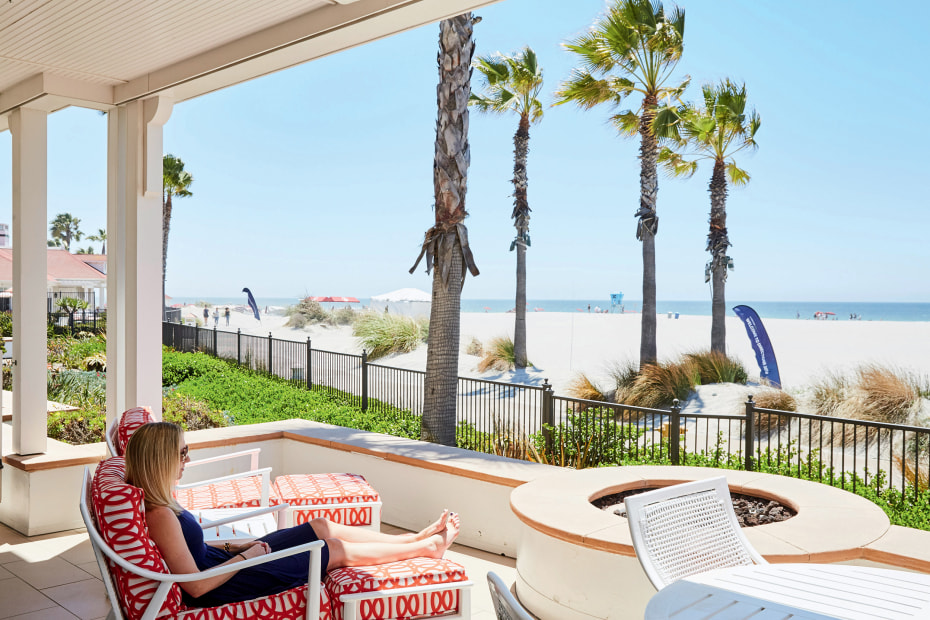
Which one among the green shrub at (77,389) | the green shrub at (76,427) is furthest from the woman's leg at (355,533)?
the green shrub at (77,389)

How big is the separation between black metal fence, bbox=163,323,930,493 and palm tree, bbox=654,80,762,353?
4.82 meters

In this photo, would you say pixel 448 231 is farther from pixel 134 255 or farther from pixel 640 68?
pixel 640 68


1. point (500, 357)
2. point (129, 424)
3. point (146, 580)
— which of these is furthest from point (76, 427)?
point (500, 357)

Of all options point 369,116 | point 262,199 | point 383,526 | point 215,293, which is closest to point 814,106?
point 369,116

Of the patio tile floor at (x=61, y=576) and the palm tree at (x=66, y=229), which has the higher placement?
the palm tree at (x=66, y=229)

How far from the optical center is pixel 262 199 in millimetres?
62844

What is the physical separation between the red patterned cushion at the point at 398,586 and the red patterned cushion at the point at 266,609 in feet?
0.59

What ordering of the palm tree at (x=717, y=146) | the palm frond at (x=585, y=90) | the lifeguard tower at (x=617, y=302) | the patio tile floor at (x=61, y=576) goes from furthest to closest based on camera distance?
the lifeguard tower at (x=617, y=302) < the palm tree at (x=717, y=146) < the palm frond at (x=585, y=90) < the patio tile floor at (x=61, y=576)

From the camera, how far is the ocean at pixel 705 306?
5966 centimetres

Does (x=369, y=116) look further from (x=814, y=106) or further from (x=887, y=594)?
(x=887, y=594)

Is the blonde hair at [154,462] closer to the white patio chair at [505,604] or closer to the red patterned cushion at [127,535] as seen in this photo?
the red patterned cushion at [127,535]

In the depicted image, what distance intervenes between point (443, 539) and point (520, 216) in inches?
656

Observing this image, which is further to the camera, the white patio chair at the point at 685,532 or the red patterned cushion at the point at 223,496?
the red patterned cushion at the point at 223,496

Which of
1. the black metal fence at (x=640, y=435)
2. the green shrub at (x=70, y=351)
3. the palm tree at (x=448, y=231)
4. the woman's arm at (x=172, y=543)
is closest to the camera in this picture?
the woman's arm at (x=172, y=543)
